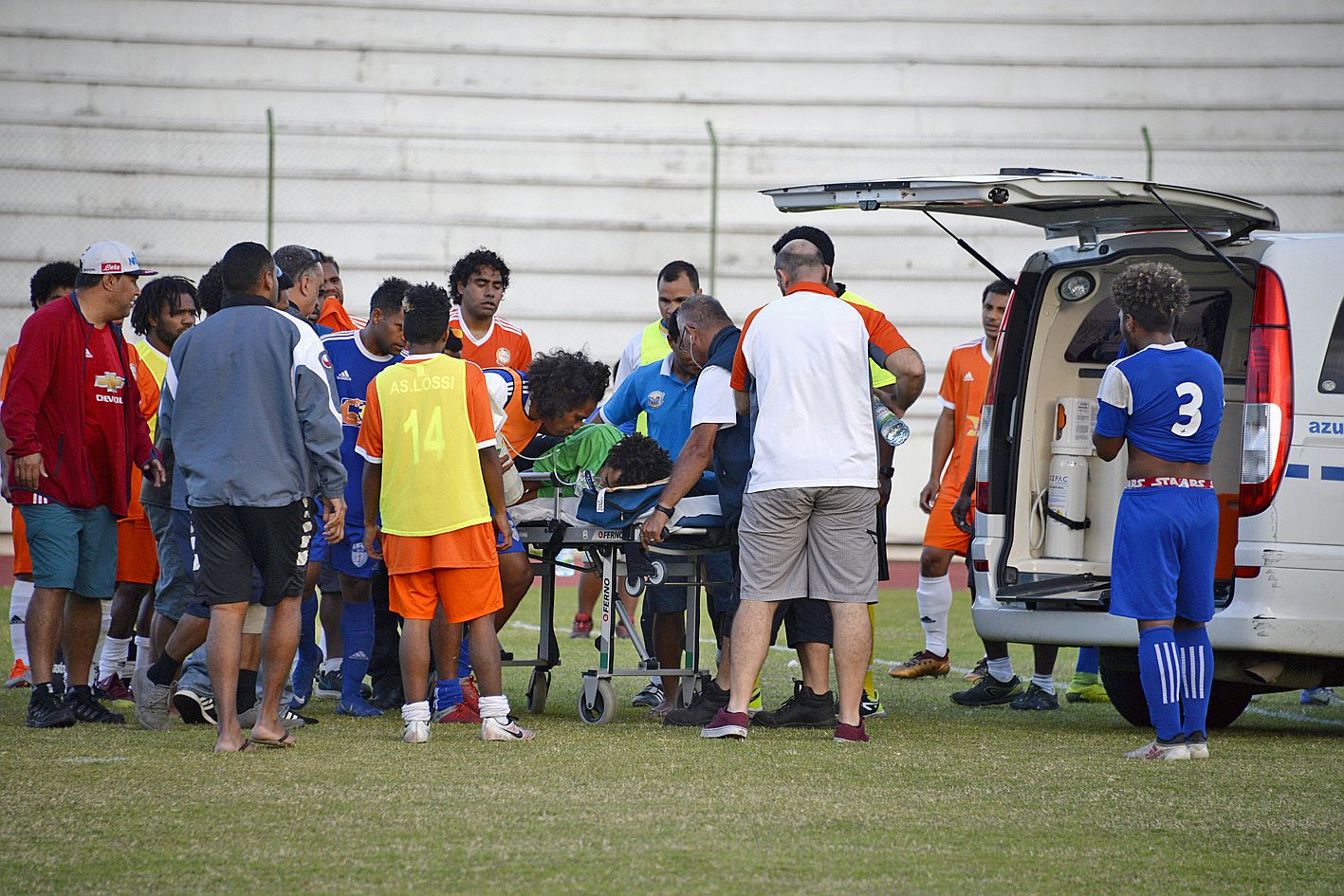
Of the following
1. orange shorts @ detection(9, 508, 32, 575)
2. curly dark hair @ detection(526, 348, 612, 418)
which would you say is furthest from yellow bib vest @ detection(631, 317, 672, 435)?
orange shorts @ detection(9, 508, 32, 575)

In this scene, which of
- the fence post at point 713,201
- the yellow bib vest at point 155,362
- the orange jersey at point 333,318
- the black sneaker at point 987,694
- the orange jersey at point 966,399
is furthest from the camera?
the fence post at point 713,201

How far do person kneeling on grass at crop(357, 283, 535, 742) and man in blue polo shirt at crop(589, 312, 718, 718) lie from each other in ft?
3.76

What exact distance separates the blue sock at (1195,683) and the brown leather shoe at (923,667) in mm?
3152

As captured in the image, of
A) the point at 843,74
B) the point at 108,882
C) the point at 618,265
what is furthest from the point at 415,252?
the point at 108,882

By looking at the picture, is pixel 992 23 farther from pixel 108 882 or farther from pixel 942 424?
pixel 108 882

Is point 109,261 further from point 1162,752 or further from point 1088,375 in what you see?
point 1162,752

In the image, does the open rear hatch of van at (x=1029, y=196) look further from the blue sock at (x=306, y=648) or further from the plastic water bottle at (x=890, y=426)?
the blue sock at (x=306, y=648)

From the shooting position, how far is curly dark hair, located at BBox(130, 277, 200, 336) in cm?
777

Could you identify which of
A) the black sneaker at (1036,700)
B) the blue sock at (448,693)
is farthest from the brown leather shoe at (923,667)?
the blue sock at (448,693)

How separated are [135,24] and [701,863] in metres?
18.1

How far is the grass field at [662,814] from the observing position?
400cm

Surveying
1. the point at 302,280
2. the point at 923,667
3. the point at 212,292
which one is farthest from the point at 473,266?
the point at 923,667

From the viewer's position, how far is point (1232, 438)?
7.00 m

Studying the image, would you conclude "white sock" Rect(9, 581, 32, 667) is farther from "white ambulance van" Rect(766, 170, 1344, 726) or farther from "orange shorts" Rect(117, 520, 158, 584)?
"white ambulance van" Rect(766, 170, 1344, 726)
